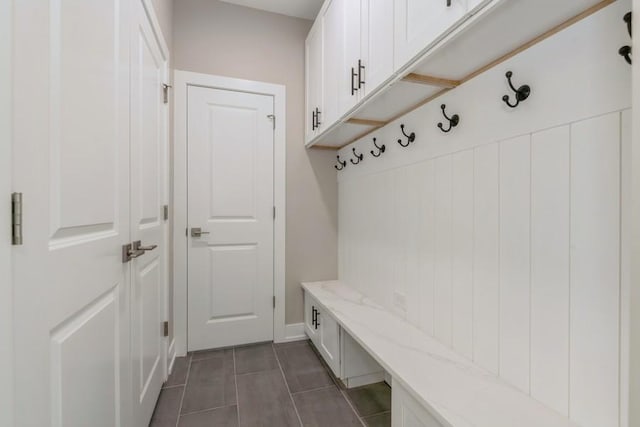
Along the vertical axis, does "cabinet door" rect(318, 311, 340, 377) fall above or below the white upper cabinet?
below

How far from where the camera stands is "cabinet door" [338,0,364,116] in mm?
1492

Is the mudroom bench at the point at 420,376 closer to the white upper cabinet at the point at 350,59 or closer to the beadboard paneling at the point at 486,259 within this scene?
the beadboard paneling at the point at 486,259

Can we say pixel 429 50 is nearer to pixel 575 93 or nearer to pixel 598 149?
pixel 575 93

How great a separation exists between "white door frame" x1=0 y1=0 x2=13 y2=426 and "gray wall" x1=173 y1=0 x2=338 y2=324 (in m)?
1.91

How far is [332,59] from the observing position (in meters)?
1.85

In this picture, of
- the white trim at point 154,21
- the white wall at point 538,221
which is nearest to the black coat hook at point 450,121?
the white wall at point 538,221

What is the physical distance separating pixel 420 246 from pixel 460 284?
0.29 metres

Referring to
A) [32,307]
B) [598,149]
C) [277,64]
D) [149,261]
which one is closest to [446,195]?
[598,149]

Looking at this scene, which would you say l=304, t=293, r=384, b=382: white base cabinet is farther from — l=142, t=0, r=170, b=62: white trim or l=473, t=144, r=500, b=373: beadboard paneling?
l=142, t=0, r=170, b=62: white trim

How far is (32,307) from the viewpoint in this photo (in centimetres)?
61

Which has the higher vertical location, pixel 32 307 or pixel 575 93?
pixel 575 93

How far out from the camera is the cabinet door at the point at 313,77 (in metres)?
2.11

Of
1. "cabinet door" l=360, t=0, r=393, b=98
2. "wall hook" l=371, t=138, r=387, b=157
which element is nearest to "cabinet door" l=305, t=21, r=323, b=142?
"wall hook" l=371, t=138, r=387, b=157

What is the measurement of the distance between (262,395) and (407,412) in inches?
39.2
